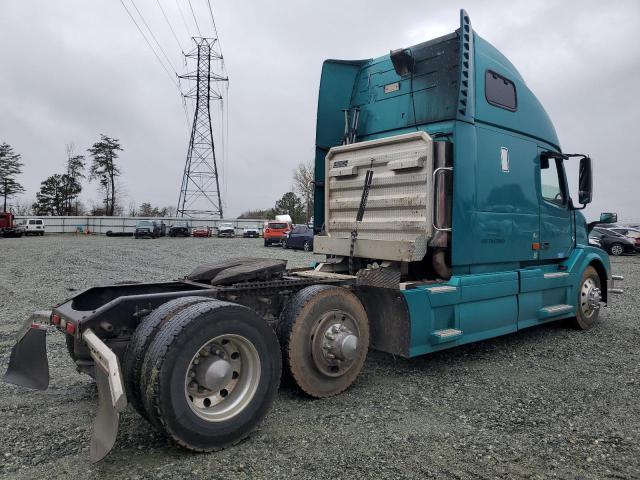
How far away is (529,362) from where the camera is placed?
5496 mm

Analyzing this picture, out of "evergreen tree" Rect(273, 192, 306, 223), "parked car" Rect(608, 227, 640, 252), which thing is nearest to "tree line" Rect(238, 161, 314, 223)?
"evergreen tree" Rect(273, 192, 306, 223)

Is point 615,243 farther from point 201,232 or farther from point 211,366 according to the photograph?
point 201,232

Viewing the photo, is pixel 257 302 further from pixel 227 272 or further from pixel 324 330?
pixel 324 330

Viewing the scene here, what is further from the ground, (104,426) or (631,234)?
(631,234)

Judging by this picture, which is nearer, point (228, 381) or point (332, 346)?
point (228, 381)

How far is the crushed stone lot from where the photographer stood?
2996mm

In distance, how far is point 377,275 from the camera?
479 cm

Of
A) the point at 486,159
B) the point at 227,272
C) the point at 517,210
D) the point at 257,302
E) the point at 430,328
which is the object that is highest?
the point at 486,159

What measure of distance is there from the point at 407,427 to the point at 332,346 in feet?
3.04

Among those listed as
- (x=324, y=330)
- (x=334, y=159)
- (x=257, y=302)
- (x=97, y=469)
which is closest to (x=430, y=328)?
(x=324, y=330)

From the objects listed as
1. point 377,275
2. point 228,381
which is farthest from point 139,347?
point 377,275

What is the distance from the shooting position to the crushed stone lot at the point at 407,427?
2996 mm

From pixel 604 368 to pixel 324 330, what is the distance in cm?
333

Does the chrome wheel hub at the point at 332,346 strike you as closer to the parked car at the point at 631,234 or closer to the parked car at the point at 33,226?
the parked car at the point at 631,234
